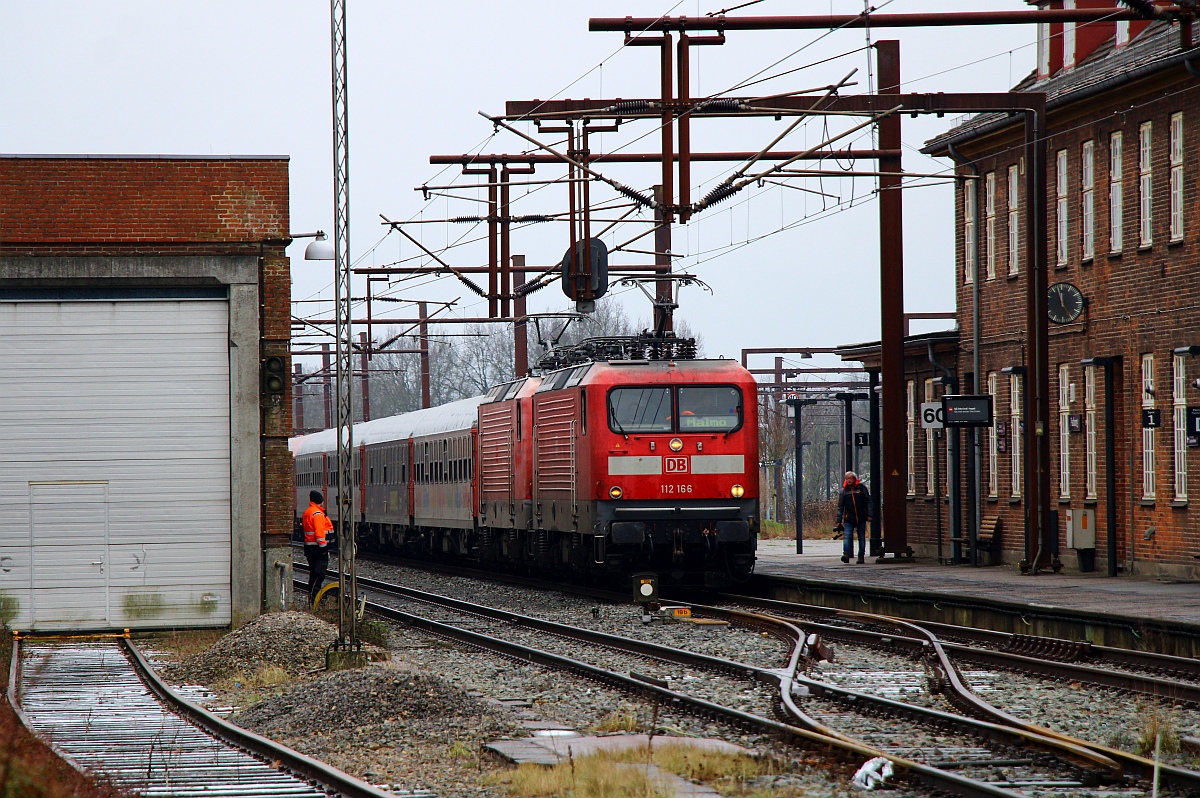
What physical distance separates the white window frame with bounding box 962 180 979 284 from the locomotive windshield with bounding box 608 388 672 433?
10.4 meters

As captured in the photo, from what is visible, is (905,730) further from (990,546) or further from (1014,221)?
(1014,221)

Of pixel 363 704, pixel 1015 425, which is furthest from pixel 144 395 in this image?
pixel 1015 425

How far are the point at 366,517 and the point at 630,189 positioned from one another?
24.0 metres

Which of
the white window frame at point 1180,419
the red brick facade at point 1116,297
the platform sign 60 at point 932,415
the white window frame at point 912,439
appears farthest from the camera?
the white window frame at point 912,439

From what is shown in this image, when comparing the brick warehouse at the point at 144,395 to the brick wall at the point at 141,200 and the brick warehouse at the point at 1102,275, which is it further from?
the brick warehouse at the point at 1102,275

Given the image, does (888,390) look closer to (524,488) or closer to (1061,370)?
(1061,370)

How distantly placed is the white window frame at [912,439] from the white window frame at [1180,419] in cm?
1019

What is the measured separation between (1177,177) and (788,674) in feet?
45.4

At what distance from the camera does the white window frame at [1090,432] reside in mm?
27250

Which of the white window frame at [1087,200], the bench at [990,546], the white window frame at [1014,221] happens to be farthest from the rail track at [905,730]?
the white window frame at [1014,221]

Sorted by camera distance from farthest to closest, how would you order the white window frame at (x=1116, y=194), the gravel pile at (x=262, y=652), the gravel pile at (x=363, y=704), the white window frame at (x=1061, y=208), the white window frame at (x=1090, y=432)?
the white window frame at (x=1061, y=208) → the white window frame at (x=1090, y=432) → the white window frame at (x=1116, y=194) → the gravel pile at (x=262, y=652) → the gravel pile at (x=363, y=704)

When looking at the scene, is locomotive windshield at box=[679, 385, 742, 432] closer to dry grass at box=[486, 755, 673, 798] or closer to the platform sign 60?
the platform sign 60

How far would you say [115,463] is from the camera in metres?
20.8

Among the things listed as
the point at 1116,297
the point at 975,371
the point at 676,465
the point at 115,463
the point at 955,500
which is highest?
the point at 1116,297
